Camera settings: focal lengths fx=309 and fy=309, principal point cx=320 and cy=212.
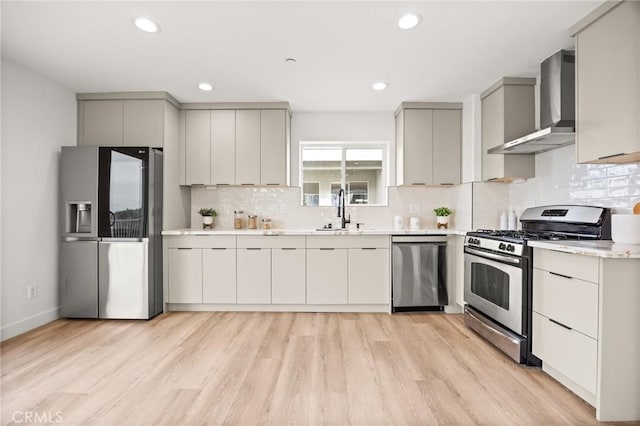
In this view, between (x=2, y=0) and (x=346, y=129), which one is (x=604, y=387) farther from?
(x=2, y=0)

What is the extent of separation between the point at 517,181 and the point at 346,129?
2.13 m

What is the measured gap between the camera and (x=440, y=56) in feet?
8.80

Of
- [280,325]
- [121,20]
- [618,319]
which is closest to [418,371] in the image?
[618,319]

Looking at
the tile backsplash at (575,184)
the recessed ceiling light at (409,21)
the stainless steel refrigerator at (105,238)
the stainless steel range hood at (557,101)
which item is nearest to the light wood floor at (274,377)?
the stainless steel refrigerator at (105,238)

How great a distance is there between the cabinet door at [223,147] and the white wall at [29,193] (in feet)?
5.07

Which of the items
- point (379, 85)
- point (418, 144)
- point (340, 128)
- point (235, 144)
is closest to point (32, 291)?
point (235, 144)

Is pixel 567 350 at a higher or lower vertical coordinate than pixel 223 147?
lower

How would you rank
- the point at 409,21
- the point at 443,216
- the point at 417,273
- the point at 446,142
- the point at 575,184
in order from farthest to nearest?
the point at 443,216 < the point at 446,142 < the point at 417,273 < the point at 575,184 < the point at 409,21

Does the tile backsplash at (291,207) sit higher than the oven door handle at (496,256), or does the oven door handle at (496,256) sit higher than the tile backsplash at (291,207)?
the tile backsplash at (291,207)

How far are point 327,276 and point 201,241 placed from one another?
1.49 m

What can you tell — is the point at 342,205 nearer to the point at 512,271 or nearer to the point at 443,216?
the point at 443,216

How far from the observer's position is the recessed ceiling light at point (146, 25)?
Answer: 219cm

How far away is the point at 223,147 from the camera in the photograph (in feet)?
12.7

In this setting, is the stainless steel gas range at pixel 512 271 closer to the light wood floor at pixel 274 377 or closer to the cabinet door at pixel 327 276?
the light wood floor at pixel 274 377
